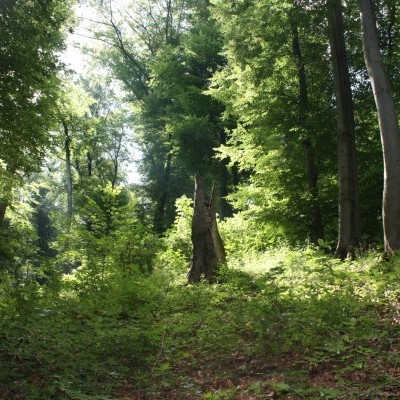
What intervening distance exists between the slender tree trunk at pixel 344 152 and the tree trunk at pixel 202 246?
11.5 feet

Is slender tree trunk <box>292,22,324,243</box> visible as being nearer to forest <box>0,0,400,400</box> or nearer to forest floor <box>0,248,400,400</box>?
forest <box>0,0,400,400</box>

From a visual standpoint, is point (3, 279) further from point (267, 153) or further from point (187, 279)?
point (267, 153)

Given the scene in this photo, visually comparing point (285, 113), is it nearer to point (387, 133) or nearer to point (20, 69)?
point (387, 133)

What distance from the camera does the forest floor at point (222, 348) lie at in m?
4.24

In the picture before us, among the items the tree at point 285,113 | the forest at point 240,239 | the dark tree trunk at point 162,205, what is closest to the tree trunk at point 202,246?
the forest at point 240,239

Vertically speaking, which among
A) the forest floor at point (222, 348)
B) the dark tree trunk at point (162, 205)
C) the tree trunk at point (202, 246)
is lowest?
the forest floor at point (222, 348)

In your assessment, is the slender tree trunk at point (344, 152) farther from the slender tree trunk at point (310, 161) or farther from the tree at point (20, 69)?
the tree at point (20, 69)

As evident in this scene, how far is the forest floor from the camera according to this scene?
4242 millimetres

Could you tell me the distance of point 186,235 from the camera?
16.9 m

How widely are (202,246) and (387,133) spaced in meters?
Answer: 5.88

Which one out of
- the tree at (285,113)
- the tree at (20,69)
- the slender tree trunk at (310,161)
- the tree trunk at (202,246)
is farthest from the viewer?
the slender tree trunk at (310,161)

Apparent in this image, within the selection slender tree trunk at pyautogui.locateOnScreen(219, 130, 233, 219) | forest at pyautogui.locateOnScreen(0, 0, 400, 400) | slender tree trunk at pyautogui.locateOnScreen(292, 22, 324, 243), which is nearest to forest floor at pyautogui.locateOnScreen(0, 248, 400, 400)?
forest at pyautogui.locateOnScreen(0, 0, 400, 400)

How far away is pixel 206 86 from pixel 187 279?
13.1m

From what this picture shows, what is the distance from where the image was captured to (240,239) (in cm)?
1661
